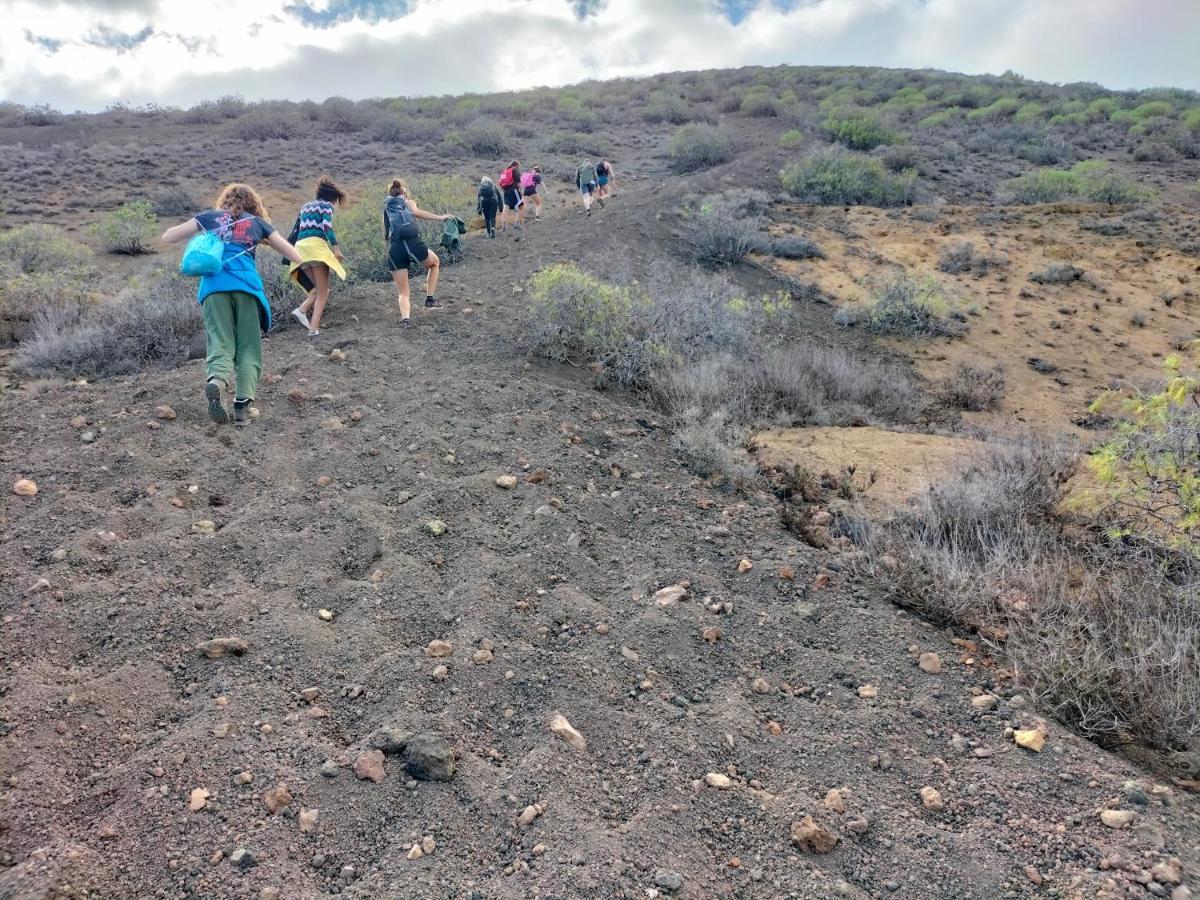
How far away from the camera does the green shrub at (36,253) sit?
1032 centimetres

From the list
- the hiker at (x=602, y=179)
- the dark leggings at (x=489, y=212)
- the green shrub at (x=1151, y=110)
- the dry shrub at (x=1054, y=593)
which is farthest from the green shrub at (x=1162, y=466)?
the green shrub at (x=1151, y=110)

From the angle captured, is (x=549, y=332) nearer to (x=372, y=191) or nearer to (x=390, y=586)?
(x=390, y=586)

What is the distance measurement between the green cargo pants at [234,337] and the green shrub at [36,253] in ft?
24.2

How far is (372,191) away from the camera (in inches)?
504

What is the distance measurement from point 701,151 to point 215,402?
62.0 feet

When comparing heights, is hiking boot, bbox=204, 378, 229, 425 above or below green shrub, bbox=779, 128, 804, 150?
below

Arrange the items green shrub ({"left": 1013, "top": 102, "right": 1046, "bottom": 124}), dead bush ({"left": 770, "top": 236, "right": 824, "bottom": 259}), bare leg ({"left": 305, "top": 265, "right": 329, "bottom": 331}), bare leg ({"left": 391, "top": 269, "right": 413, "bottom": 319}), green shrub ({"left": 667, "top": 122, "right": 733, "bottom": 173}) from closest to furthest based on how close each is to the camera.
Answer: bare leg ({"left": 305, "top": 265, "right": 329, "bottom": 331})
bare leg ({"left": 391, "top": 269, "right": 413, "bottom": 319})
dead bush ({"left": 770, "top": 236, "right": 824, "bottom": 259})
green shrub ({"left": 667, "top": 122, "right": 733, "bottom": 173})
green shrub ({"left": 1013, "top": 102, "right": 1046, "bottom": 124})

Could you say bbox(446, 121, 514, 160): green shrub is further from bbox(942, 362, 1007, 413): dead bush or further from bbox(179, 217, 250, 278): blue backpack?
bbox(179, 217, 250, 278): blue backpack

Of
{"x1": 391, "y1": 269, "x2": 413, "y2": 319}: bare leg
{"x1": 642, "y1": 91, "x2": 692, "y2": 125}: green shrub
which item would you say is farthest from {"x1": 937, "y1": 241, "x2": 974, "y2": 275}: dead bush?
{"x1": 642, "y1": 91, "x2": 692, "y2": 125}: green shrub

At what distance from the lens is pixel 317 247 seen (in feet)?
20.2

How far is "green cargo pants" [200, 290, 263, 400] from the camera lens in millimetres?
4504

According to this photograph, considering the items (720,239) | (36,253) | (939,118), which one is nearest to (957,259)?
(720,239)

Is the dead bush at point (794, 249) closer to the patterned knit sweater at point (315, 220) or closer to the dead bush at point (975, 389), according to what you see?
the dead bush at point (975, 389)

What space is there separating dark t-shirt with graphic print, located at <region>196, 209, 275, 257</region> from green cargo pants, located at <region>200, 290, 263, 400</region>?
1.01ft
